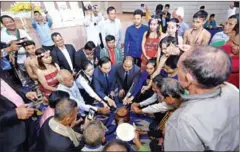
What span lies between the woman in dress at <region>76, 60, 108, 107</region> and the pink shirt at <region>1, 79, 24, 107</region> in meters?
0.77

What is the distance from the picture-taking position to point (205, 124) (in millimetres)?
617

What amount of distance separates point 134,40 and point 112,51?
32cm

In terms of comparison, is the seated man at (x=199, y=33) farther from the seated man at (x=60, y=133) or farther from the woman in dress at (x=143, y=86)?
the seated man at (x=60, y=133)

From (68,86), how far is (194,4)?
12.5 feet

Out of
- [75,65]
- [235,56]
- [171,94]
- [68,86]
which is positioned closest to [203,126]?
[171,94]

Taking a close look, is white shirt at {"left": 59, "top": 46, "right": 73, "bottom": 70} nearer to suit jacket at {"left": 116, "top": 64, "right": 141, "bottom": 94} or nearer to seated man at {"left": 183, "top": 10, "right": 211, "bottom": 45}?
suit jacket at {"left": 116, "top": 64, "right": 141, "bottom": 94}

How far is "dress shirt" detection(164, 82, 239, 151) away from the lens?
2.01ft

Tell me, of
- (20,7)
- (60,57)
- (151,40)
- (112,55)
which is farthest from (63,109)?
(20,7)

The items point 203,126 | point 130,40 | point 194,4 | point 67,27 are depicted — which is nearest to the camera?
point 203,126

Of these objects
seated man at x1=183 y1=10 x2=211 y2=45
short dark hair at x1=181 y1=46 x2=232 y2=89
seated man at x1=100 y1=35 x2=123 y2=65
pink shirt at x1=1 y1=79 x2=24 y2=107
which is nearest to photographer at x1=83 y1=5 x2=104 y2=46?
seated man at x1=100 y1=35 x2=123 y2=65

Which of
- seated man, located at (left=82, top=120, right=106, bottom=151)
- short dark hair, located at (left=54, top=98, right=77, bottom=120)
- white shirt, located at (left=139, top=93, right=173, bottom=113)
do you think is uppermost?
short dark hair, located at (left=54, top=98, right=77, bottom=120)

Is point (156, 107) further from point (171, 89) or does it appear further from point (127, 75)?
point (127, 75)

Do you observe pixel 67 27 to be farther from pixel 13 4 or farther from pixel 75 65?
pixel 75 65

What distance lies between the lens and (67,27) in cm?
392
